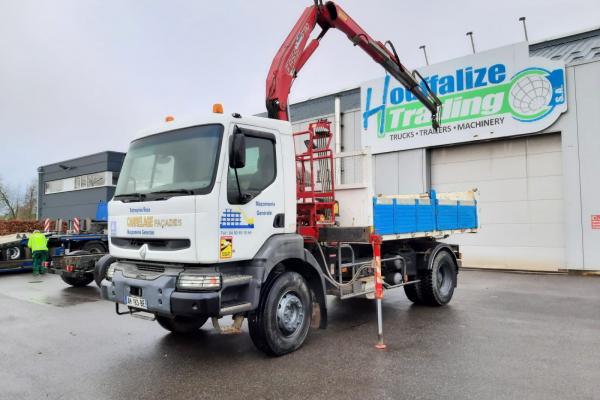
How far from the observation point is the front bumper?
4.41 m

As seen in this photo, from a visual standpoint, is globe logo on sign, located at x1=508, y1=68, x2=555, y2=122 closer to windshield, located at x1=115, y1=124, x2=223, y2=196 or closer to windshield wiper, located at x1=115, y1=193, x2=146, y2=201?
windshield, located at x1=115, y1=124, x2=223, y2=196

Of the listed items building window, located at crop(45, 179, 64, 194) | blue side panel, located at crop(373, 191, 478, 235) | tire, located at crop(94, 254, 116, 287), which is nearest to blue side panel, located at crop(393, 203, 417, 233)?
blue side panel, located at crop(373, 191, 478, 235)

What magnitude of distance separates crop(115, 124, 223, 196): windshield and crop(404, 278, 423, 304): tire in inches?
200

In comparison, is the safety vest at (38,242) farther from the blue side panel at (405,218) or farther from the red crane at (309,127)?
the blue side panel at (405,218)

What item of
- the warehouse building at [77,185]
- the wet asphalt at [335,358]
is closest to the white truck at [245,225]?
the wet asphalt at [335,358]

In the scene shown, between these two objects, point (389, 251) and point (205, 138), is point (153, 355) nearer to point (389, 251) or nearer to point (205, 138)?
point (205, 138)

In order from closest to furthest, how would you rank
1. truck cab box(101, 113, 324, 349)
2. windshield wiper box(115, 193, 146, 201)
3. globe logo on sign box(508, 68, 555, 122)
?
truck cab box(101, 113, 324, 349) → windshield wiper box(115, 193, 146, 201) → globe logo on sign box(508, 68, 555, 122)

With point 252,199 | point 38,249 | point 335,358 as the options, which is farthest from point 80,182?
point 335,358

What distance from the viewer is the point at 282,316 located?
5242 mm

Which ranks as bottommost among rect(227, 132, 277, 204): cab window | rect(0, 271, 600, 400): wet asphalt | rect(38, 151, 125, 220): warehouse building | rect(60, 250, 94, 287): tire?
rect(0, 271, 600, 400): wet asphalt

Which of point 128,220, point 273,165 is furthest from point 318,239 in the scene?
point 128,220

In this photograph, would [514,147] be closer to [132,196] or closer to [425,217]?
[425,217]

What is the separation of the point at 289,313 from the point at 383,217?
2.11 m

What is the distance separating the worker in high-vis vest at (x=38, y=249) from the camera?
13.5m
